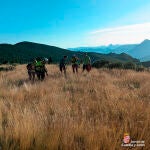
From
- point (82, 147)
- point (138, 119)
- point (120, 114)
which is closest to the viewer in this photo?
point (82, 147)

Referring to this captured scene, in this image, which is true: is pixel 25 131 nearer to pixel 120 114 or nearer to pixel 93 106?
pixel 120 114

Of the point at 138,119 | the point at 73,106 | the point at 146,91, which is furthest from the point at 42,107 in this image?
the point at 146,91

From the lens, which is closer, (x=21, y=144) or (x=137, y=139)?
(x=21, y=144)

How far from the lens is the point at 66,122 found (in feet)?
15.1

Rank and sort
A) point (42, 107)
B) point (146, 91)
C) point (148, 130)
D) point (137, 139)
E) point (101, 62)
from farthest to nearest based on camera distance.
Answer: point (101, 62) → point (146, 91) → point (42, 107) → point (148, 130) → point (137, 139)

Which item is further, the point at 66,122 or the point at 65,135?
the point at 66,122

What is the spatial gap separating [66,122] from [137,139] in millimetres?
1270

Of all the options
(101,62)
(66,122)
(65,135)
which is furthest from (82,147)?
(101,62)

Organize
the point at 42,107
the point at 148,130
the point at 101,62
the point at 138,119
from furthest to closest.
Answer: the point at 101,62 → the point at 42,107 → the point at 138,119 → the point at 148,130

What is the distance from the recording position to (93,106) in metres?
6.51

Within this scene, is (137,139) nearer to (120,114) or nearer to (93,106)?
(120,114)

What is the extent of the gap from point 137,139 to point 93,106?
8.25 ft

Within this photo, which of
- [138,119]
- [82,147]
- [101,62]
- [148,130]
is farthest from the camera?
[101,62]

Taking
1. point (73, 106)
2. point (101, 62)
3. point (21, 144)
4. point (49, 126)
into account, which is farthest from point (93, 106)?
point (101, 62)
